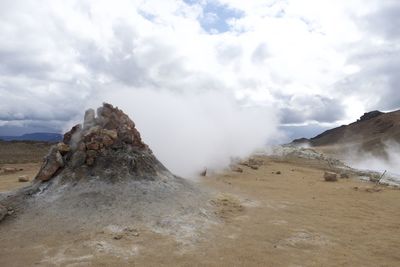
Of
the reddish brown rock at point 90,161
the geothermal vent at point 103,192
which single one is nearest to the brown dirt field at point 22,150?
the geothermal vent at point 103,192

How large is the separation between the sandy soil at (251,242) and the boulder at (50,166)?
263 centimetres

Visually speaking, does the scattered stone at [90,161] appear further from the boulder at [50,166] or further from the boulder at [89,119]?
the boulder at [89,119]

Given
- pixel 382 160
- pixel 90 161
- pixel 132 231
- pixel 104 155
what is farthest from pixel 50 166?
pixel 382 160

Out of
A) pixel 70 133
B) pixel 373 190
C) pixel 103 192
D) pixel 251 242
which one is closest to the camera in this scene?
pixel 251 242

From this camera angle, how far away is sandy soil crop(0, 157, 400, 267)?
8.12 metres

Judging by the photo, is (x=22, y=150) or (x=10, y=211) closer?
(x=10, y=211)

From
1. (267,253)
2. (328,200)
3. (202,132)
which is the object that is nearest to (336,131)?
(202,132)

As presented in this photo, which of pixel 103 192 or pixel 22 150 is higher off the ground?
pixel 22 150

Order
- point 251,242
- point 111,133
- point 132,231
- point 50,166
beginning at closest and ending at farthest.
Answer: point 251,242
point 132,231
point 50,166
point 111,133

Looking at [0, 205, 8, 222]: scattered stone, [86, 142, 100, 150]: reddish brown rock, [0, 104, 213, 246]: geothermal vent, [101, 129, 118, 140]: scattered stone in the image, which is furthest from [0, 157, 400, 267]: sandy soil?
[101, 129, 118, 140]: scattered stone

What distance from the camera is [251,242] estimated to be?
359 inches

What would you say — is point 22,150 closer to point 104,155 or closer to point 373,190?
point 104,155

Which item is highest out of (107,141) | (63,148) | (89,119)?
(89,119)

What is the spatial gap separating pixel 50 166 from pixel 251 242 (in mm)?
6506
